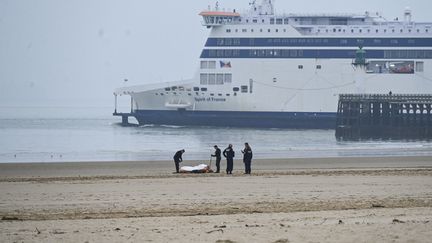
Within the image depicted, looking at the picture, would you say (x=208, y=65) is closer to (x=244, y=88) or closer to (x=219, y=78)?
(x=219, y=78)

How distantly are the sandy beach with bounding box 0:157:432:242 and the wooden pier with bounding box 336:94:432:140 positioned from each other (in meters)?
30.4

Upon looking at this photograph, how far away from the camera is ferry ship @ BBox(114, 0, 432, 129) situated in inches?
2323

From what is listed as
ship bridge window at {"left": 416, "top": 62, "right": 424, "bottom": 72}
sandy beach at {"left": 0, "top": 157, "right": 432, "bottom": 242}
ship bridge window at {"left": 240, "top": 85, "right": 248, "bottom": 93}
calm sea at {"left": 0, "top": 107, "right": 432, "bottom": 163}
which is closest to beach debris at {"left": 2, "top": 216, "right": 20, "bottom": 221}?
sandy beach at {"left": 0, "top": 157, "right": 432, "bottom": 242}

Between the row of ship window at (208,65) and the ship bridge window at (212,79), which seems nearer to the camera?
the ship bridge window at (212,79)

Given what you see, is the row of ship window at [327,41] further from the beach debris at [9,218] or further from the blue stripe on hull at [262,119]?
the beach debris at [9,218]

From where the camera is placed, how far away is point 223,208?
Answer: 44.5 ft

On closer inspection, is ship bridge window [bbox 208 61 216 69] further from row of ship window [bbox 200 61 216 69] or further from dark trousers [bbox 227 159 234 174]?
dark trousers [bbox 227 159 234 174]

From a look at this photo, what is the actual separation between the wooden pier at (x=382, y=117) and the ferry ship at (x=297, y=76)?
551cm

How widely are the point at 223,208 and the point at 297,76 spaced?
46.2 metres

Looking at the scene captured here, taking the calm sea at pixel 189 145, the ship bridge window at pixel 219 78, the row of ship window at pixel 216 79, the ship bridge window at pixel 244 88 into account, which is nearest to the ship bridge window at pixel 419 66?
the calm sea at pixel 189 145

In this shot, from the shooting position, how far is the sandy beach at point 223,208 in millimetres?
10672

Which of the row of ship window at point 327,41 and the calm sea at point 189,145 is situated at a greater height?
the row of ship window at point 327,41

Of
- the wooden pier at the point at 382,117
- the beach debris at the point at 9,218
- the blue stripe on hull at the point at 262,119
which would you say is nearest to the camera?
the beach debris at the point at 9,218

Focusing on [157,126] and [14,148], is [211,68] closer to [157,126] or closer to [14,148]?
[157,126]
